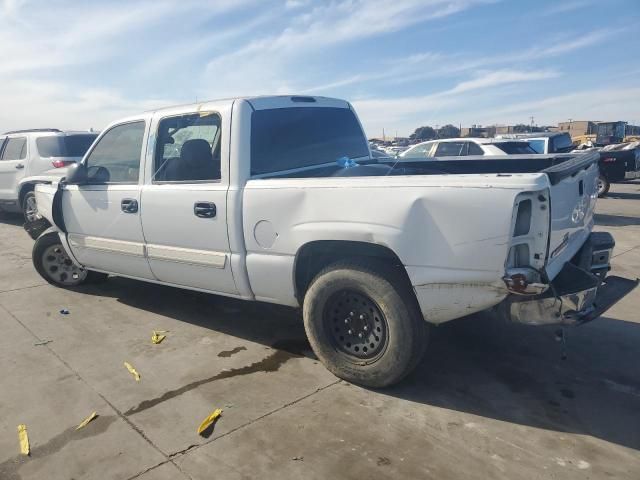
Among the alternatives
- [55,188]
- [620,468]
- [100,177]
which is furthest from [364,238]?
[55,188]

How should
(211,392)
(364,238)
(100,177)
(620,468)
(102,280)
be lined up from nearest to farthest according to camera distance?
(620,468)
(364,238)
(211,392)
(100,177)
(102,280)

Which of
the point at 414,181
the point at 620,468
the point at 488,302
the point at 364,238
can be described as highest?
the point at 414,181

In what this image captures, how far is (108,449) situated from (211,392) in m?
0.76

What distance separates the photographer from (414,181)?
116 inches

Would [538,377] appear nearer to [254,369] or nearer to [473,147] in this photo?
[254,369]

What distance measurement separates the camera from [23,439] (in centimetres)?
296

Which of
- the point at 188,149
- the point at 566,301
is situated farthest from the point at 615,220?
the point at 188,149

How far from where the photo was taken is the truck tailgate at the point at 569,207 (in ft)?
9.63

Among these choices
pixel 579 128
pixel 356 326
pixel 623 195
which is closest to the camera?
pixel 356 326

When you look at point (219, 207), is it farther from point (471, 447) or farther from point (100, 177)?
point (471, 447)

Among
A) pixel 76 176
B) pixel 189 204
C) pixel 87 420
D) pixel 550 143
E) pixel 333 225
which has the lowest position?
pixel 87 420

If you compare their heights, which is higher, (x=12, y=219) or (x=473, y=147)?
(x=473, y=147)

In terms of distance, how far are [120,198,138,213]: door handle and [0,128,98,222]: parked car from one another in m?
5.83

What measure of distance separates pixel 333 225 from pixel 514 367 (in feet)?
5.91
